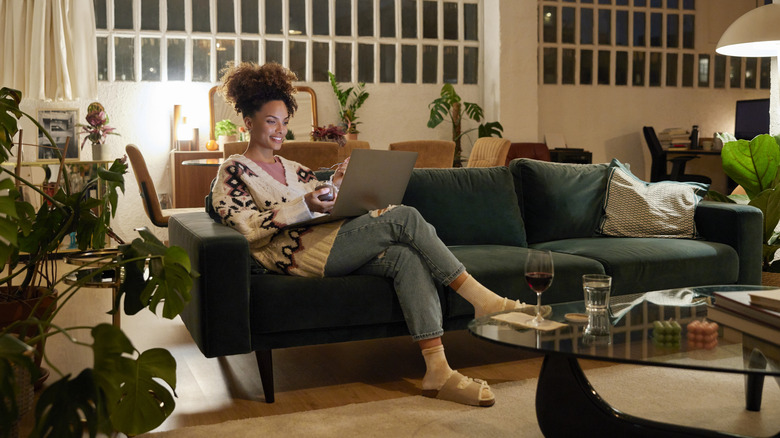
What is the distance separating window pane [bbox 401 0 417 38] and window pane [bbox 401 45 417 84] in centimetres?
14

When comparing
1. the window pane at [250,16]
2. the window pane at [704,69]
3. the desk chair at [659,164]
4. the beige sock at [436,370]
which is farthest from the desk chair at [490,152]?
the window pane at [704,69]

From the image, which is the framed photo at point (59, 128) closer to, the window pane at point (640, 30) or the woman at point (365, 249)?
the woman at point (365, 249)

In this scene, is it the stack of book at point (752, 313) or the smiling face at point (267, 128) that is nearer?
the stack of book at point (752, 313)

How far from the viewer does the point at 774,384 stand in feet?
8.61

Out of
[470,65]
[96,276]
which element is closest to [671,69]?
[470,65]

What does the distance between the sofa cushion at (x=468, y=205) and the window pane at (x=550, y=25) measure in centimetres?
520

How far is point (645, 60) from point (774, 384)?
6.58 m

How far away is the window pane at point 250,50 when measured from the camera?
23.0 feet

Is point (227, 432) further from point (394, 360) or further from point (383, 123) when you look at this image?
point (383, 123)

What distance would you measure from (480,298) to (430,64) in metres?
5.37

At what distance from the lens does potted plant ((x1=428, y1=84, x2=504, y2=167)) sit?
24.2 ft

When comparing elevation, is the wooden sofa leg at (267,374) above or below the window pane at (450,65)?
below

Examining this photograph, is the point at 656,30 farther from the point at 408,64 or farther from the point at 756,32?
the point at 756,32

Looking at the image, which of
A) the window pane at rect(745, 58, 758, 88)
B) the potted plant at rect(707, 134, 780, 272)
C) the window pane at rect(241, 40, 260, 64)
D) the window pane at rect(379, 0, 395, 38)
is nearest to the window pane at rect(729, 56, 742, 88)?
the window pane at rect(745, 58, 758, 88)
